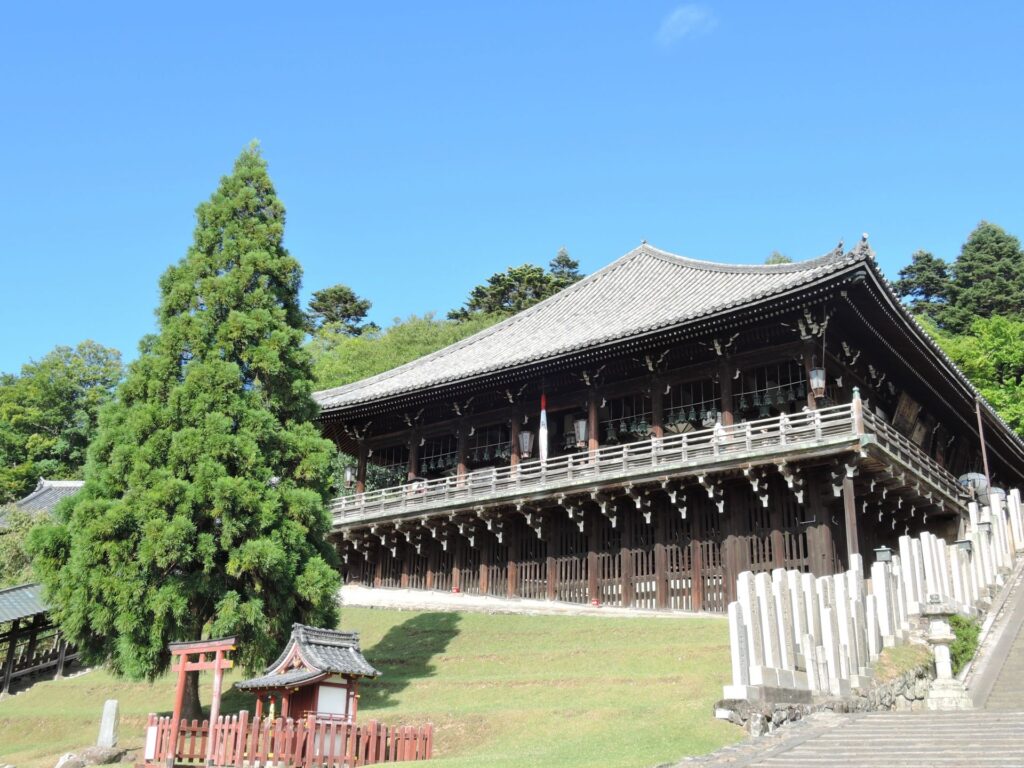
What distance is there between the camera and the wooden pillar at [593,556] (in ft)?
82.3

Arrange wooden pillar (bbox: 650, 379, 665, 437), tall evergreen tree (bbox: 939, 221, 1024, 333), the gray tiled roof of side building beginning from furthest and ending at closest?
tall evergreen tree (bbox: 939, 221, 1024, 333) < wooden pillar (bbox: 650, 379, 665, 437) < the gray tiled roof of side building

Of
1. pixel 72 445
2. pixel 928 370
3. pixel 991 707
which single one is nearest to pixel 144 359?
pixel 991 707

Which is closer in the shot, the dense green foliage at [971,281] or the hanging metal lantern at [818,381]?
the hanging metal lantern at [818,381]

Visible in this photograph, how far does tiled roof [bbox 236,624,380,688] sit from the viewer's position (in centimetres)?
1439

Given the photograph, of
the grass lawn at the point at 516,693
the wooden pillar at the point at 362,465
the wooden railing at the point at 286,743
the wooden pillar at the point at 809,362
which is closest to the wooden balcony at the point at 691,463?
the wooden pillar at the point at 809,362

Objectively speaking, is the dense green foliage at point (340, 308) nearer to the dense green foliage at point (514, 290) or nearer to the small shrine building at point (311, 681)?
the dense green foliage at point (514, 290)

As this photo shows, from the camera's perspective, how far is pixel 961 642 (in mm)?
15609

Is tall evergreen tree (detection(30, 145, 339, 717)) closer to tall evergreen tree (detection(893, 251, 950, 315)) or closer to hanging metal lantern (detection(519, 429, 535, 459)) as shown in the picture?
hanging metal lantern (detection(519, 429, 535, 459))

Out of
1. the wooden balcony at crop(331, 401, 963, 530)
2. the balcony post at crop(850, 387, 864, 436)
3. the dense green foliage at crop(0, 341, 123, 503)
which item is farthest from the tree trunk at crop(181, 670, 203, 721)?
the dense green foliage at crop(0, 341, 123, 503)

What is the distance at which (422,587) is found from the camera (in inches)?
1164

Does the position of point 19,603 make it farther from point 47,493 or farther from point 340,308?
point 340,308

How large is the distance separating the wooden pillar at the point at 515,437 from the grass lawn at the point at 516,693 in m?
5.36

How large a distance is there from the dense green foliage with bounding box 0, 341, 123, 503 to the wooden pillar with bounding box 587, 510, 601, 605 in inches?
1629

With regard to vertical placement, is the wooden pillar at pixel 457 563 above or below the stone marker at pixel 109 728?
above
